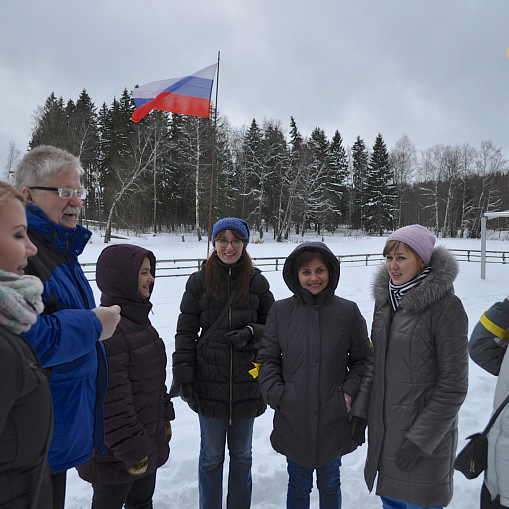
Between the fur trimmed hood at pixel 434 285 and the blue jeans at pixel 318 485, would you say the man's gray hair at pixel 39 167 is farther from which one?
the blue jeans at pixel 318 485

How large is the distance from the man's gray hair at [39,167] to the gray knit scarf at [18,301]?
0.76m

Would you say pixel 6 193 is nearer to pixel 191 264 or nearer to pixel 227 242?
pixel 227 242

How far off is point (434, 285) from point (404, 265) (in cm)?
22

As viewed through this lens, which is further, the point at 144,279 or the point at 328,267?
the point at 328,267

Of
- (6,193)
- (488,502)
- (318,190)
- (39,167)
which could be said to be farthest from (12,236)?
(318,190)

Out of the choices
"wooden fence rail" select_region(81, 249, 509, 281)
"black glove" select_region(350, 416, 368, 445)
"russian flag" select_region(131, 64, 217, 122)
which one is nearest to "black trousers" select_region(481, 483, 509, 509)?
"black glove" select_region(350, 416, 368, 445)

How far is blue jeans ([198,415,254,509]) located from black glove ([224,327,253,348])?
0.52 meters

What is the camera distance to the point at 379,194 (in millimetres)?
35312

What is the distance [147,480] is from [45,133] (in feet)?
107

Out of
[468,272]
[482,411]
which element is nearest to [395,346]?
[482,411]

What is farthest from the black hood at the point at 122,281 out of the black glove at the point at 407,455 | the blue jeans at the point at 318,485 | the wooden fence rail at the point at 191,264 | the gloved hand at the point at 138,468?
the wooden fence rail at the point at 191,264

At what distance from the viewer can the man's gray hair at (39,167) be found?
62.1 inches

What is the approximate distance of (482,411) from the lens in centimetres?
349

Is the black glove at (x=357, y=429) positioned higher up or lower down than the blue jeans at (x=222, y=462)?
higher up
